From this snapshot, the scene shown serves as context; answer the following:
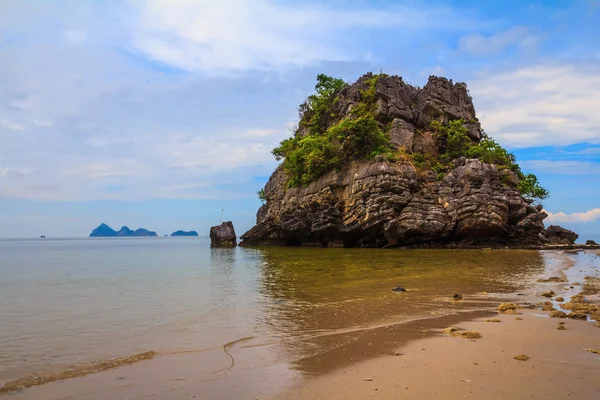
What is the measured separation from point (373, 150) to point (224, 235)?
1120 inches

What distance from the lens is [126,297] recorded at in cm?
1557

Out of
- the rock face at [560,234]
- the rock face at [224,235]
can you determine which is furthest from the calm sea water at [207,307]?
the rock face at [224,235]

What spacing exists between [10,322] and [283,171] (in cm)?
4970

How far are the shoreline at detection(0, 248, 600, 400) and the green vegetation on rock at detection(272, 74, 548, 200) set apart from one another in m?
36.3

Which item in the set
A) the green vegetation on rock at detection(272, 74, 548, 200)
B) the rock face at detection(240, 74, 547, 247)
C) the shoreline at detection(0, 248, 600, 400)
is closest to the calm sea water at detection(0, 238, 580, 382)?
the shoreline at detection(0, 248, 600, 400)

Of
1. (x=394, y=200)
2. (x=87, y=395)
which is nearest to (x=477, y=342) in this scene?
(x=87, y=395)

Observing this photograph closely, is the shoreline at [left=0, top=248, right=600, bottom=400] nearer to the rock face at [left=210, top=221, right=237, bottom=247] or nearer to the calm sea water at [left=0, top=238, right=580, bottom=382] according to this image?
the calm sea water at [left=0, top=238, right=580, bottom=382]

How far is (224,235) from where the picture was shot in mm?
Answer: 60938

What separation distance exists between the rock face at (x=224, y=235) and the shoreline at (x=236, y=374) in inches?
2103

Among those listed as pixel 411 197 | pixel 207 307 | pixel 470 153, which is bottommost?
pixel 207 307

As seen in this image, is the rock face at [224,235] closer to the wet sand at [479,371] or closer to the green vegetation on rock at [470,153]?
the green vegetation on rock at [470,153]

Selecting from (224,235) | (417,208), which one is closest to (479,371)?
(417,208)

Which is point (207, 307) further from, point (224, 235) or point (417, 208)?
point (224, 235)

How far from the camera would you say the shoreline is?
18.9 feet
